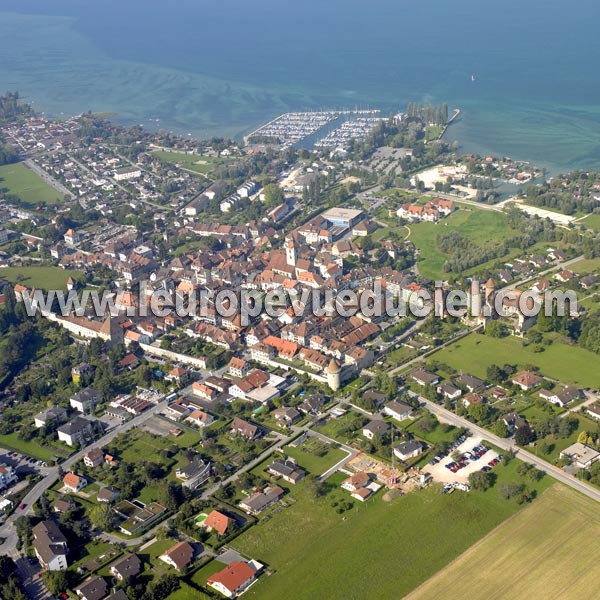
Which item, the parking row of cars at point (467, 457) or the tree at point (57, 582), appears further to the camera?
the parking row of cars at point (467, 457)

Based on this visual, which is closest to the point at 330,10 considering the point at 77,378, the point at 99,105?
the point at 99,105

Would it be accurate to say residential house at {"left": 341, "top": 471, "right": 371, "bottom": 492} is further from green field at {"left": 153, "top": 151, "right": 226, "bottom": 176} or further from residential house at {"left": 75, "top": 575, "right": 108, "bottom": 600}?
green field at {"left": 153, "top": 151, "right": 226, "bottom": 176}

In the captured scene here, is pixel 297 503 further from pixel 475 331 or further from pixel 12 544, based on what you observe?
pixel 475 331

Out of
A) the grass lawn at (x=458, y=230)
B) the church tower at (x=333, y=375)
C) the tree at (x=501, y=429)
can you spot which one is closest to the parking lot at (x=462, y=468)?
the tree at (x=501, y=429)

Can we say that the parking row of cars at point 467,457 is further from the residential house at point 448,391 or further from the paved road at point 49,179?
the paved road at point 49,179

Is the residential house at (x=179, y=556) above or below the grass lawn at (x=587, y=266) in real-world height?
below

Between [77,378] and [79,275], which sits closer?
[77,378]
